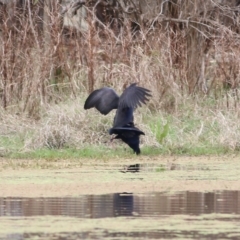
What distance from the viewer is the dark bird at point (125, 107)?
11.3 metres

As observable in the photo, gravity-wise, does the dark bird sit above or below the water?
above

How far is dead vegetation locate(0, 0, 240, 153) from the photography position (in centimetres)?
1252

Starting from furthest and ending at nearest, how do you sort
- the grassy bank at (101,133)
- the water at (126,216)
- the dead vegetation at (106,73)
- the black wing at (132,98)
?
1. the dead vegetation at (106,73)
2. the grassy bank at (101,133)
3. the black wing at (132,98)
4. the water at (126,216)

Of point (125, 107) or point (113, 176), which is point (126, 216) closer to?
point (113, 176)

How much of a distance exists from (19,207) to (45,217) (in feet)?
2.08

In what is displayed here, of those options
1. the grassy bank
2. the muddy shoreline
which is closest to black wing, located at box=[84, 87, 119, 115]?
the grassy bank

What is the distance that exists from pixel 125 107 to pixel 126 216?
166 inches

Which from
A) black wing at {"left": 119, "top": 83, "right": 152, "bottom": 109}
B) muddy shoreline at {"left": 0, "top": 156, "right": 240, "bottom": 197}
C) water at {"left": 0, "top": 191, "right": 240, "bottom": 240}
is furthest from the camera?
black wing at {"left": 119, "top": 83, "right": 152, "bottom": 109}

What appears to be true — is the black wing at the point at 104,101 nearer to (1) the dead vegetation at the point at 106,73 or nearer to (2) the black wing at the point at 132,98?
(2) the black wing at the point at 132,98

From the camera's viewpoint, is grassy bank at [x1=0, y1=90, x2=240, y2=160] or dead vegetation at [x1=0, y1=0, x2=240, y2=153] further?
dead vegetation at [x1=0, y1=0, x2=240, y2=153]

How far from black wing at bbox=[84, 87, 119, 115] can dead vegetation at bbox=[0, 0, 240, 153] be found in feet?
1.75

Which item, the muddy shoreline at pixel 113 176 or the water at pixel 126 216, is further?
the muddy shoreline at pixel 113 176

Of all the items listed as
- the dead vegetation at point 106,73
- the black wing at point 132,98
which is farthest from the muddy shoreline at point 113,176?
the dead vegetation at point 106,73

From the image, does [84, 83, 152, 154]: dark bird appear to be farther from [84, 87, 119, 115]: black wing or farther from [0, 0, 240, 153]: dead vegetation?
[0, 0, 240, 153]: dead vegetation
